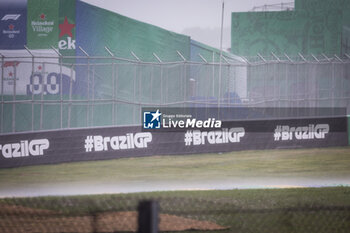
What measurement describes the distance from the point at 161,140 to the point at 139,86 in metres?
1.89

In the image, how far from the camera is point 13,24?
43.2 feet

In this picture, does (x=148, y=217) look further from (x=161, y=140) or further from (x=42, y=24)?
(x=42, y=24)

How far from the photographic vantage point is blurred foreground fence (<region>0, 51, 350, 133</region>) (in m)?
12.3

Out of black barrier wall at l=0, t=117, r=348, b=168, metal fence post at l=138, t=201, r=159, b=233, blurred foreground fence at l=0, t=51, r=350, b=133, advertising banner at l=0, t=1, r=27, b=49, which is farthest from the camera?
advertising banner at l=0, t=1, r=27, b=49

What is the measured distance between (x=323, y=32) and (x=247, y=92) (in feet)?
9.11

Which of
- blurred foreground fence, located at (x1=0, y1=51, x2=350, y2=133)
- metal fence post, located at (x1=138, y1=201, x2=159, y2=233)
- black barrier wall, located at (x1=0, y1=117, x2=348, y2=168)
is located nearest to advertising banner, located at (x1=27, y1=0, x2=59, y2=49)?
blurred foreground fence, located at (x1=0, y1=51, x2=350, y2=133)

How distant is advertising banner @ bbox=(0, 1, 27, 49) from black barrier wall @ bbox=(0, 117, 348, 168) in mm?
3147

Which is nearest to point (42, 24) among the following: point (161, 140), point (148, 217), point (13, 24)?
point (13, 24)

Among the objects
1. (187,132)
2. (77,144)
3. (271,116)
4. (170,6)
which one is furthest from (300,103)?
(77,144)

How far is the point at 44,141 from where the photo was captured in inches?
435

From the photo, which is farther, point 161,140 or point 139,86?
point 139,86

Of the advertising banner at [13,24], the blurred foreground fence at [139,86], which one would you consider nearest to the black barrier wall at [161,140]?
the blurred foreground fence at [139,86]

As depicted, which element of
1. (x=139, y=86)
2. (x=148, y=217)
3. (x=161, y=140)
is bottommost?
(x=161, y=140)

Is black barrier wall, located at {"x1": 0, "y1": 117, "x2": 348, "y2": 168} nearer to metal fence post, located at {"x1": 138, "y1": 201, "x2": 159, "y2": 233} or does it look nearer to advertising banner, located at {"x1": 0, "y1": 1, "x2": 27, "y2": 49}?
advertising banner, located at {"x1": 0, "y1": 1, "x2": 27, "y2": 49}
